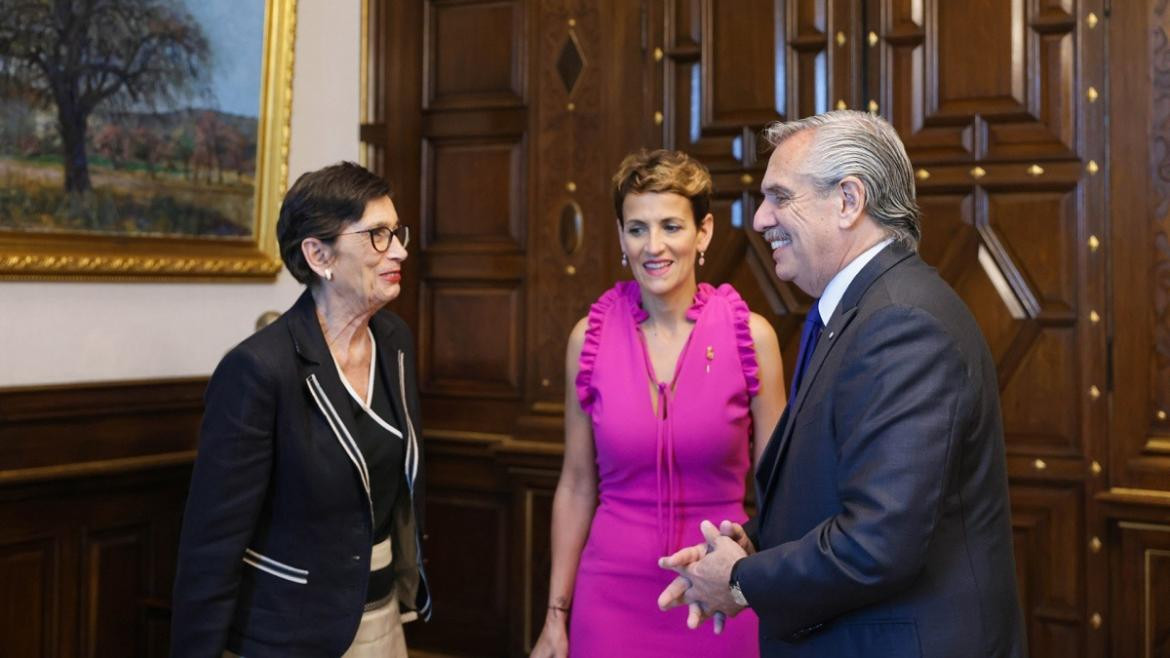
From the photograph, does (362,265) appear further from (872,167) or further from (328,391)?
(872,167)

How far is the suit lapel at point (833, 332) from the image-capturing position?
6.09 feet

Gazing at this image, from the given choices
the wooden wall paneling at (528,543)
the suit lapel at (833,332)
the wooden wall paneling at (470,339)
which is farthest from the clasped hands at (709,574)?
the wooden wall paneling at (470,339)

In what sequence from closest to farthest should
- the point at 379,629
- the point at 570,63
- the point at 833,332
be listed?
the point at 833,332, the point at 379,629, the point at 570,63

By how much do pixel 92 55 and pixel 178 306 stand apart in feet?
2.77

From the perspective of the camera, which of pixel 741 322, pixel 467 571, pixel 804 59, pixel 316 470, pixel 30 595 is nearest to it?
pixel 316 470

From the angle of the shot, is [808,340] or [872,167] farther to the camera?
[808,340]

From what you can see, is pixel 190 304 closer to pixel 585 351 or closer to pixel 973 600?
pixel 585 351

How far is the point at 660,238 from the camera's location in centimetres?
264

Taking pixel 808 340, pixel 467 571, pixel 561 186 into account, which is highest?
pixel 561 186

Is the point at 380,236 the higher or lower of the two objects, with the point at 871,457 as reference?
higher

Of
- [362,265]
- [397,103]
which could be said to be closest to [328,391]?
Answer: [362,265]

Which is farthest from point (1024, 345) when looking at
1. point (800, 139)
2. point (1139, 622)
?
point (800, 139)

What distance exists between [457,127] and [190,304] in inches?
52.3

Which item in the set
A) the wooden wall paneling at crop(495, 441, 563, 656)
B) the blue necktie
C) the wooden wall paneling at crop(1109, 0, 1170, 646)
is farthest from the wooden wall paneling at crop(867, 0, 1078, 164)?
the blue necktie
